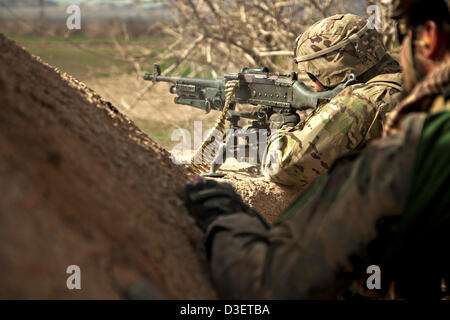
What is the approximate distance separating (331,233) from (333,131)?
1.71m

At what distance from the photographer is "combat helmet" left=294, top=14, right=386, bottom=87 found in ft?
10.2

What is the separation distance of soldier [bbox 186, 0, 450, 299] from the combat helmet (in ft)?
6.05

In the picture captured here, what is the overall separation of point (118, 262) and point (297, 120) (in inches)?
113

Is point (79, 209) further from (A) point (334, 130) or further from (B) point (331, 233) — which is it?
(A) point (334, 130)

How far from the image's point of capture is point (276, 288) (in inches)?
44.9

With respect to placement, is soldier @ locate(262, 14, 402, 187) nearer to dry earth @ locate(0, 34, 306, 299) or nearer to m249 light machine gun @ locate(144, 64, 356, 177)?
m249 light machine gun @ locate(144, 64, 356, 177)

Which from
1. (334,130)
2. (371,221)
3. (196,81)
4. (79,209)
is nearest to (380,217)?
(371,221)

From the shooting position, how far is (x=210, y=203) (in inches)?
→ 57.7

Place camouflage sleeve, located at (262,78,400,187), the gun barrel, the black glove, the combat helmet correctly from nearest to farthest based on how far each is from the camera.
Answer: the black glove < camouflage sleeve, located at (262,78,400,187) < the combat helmet < the gun barrel

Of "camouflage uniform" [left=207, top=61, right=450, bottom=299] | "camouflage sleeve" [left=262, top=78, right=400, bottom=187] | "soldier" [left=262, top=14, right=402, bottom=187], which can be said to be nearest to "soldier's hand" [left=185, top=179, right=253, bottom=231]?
"camouflage uniform" [left=207, top=61, right=450, bottom=299]

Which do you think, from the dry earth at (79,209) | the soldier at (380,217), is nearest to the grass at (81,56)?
the dry earth at (79,209)

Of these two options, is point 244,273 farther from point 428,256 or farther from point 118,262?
point 428,256

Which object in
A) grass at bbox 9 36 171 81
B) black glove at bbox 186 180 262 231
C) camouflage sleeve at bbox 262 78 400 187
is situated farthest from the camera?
grass at bbox 9 36 171 81
